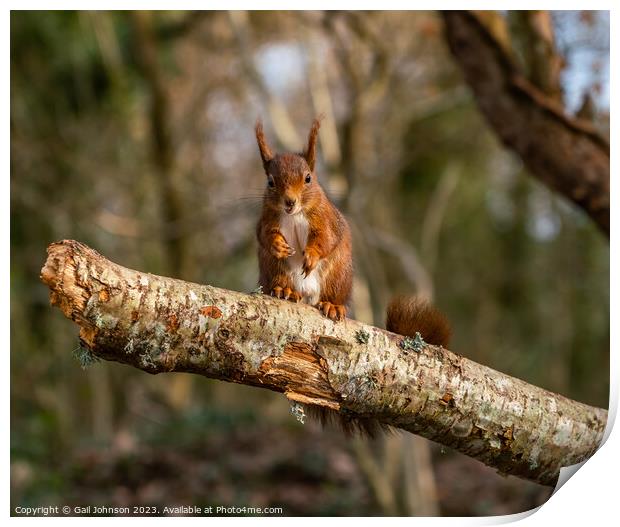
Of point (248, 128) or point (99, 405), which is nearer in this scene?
point (99, 405)

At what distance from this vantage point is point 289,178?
1.81m

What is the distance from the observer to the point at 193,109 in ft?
20.0

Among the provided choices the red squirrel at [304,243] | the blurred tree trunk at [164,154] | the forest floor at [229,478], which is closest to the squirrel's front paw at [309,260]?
the red squirrel at [304,243]

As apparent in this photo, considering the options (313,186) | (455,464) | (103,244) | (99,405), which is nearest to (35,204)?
(103,244)

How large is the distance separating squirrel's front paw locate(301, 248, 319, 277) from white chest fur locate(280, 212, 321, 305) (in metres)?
0.04

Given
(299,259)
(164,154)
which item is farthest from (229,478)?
(164,154)

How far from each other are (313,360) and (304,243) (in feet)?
1.60

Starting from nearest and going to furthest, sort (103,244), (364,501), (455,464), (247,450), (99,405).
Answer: (364,501) < (247,450) < (455,464) < (103,244) < (99,405)

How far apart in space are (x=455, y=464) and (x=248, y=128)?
311 centimetres

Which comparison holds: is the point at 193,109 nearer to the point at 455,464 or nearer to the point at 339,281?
the point at 455,464

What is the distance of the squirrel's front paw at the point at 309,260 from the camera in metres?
1.82

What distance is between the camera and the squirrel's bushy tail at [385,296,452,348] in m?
1.69

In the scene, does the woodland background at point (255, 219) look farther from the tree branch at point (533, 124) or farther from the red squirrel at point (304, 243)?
the red squirrel at point (304, 243)

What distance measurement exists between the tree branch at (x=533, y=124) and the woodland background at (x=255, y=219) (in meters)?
0.12
